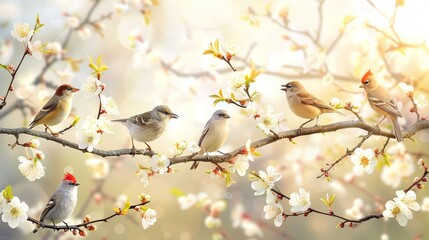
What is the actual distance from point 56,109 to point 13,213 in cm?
86

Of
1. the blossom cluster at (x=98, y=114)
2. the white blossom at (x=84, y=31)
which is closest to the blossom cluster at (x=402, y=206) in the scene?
the blossom cluster at (x=98, y=114)

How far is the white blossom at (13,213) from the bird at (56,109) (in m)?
0.75

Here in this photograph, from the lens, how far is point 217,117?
298cm

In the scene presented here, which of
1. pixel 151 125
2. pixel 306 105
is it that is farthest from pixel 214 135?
pixel 306 105

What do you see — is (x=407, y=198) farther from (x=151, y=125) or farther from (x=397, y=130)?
(x=151, y=125)

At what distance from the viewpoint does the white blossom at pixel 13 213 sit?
2.11 m

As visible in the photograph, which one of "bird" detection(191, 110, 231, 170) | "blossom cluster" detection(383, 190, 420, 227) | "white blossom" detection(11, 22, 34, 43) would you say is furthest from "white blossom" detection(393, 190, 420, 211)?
"white blossom" detection(11, 22, 34, 43)

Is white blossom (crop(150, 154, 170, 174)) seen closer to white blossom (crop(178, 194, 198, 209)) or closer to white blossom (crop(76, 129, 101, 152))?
white blossom (crop(76, 129, 101, 152))

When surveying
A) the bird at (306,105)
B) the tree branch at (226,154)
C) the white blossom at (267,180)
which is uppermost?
the tree branch at (226,154)

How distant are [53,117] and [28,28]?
85cm

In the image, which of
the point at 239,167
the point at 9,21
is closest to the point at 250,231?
the point at 9,21

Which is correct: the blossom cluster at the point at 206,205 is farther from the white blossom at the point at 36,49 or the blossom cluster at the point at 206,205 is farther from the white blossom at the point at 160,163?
the white blossom at the point at 36,49

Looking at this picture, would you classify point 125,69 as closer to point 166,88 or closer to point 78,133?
point 166,88

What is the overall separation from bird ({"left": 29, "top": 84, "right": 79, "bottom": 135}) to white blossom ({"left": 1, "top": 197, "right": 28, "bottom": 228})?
2.46 feet
